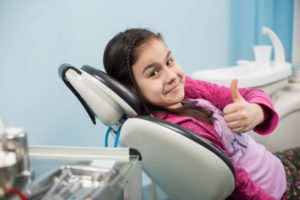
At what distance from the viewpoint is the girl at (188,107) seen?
34.8 inches

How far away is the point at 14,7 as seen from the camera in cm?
118

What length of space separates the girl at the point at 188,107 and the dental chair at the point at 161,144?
0.08 m

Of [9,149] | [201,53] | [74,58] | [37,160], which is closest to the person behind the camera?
[9,149]

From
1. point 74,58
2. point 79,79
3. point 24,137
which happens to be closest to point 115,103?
point 79,79

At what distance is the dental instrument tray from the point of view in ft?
1.75

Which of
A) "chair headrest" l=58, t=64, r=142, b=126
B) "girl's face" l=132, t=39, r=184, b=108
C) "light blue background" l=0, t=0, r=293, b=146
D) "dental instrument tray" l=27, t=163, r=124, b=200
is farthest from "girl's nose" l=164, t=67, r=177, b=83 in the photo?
"light blue background" l=0, t=0, r=293, b=146

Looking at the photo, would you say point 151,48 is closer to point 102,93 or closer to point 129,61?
point 129,61

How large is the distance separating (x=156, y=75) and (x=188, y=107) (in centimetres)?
14

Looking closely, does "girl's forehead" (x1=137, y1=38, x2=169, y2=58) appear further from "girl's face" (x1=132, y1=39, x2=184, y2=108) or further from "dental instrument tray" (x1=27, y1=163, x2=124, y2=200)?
"dental instrument tray" (x1=27, y1=163, x2=124, y2=200)

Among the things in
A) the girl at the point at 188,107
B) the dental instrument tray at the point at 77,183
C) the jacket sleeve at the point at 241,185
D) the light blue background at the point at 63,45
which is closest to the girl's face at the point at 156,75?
the girl at the point at 188,107

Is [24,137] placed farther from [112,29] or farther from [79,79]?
[112,29]

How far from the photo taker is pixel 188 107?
981mm

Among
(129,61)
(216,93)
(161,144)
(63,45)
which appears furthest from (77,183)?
(63,45)

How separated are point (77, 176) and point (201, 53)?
139cm
